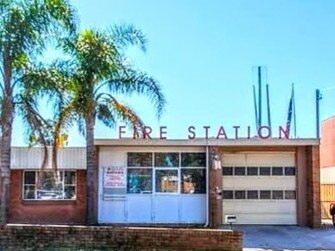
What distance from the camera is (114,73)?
66.8 ft

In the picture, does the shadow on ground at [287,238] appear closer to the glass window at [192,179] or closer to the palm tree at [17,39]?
the glass window at [192,179]

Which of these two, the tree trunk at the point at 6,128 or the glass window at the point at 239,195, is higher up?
the tree trunk at the point at 6,128

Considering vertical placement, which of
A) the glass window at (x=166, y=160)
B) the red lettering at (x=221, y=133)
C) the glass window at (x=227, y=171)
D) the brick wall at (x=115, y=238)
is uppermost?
the red lettering at (x=221, y=133)

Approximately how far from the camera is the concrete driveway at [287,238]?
53.9 feet

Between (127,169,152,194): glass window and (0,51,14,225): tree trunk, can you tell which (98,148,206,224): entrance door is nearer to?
(127,169,152,194): glass window

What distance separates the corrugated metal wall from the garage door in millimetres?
5492

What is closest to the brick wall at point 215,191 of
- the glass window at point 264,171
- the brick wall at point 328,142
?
the glass window at point 264,171

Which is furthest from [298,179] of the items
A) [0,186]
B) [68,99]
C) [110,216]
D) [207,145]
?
[0,186]

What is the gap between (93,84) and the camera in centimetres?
2033

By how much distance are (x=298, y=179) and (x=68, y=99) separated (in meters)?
9.30

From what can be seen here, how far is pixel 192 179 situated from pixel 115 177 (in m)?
2.89

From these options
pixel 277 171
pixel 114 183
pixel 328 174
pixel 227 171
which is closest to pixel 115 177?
pixel 114 183

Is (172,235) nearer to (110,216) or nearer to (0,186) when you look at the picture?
(0,186)

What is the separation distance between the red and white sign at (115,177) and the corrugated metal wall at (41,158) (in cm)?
102
